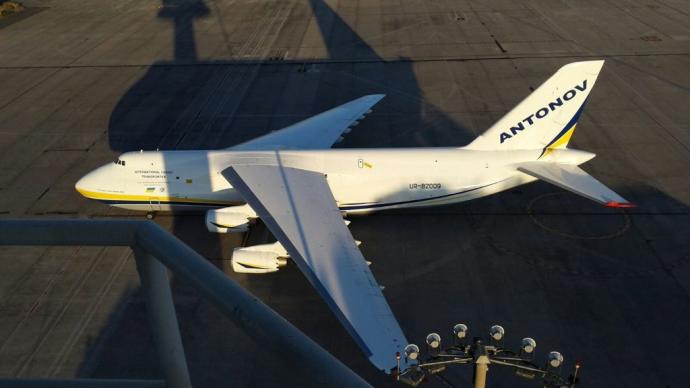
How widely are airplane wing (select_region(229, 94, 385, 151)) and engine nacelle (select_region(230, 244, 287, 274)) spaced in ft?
22.9

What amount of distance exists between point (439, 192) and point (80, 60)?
43047 mm

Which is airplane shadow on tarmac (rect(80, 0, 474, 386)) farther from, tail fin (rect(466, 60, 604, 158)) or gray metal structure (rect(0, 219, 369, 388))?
gray metal structure (rect(0, 219, 369, 388))

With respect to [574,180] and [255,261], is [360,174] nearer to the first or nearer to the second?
[255,261]

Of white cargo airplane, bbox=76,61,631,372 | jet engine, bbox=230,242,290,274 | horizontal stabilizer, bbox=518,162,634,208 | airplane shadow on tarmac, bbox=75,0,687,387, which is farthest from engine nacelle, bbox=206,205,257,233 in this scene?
horizontal stabilizer, bbox=518,162,634,208

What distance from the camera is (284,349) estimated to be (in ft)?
10.4

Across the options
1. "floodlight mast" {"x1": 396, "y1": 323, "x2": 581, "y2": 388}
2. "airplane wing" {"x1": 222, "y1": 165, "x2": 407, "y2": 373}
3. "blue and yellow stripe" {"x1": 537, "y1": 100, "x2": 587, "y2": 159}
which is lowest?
"airplane wing" {"x1": 222, "y1": 165, "x2": 407, "y2": 373}

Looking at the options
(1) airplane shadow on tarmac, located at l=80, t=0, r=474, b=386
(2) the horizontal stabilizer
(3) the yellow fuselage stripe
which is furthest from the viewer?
(3) the yellow fuselage stripe

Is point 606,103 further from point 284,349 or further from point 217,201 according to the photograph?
point 284,349

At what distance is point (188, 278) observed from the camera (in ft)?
11.3

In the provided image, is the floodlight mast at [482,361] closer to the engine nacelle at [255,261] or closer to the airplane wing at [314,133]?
the engine nacelle at [255,261]

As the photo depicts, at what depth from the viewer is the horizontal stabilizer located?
79.1 feet

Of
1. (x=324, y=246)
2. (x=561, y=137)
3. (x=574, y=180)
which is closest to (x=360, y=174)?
(x=324, y=246)

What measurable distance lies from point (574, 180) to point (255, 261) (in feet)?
49.1

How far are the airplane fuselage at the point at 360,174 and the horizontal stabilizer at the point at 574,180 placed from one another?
24.4 inches
